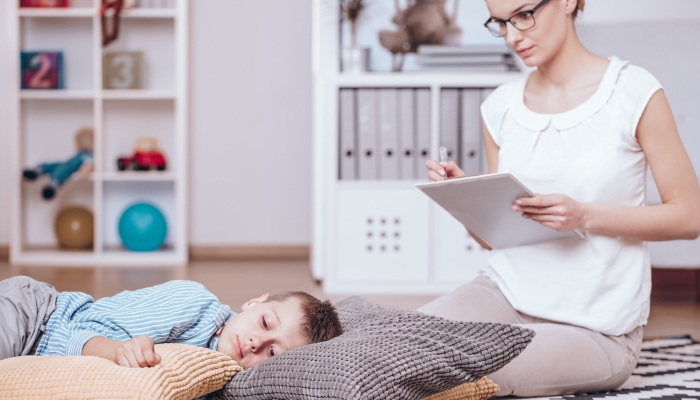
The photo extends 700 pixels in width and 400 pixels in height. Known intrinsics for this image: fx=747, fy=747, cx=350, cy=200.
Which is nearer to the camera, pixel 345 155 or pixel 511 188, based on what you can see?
pixel 511 188

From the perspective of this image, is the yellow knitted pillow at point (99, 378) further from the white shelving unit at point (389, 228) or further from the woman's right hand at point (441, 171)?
the white shelving unit at point (389, 228)

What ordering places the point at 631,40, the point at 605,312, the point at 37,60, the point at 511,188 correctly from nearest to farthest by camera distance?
the point at 511,188, the point at 605,312, the point at 631,40, the point at 37,60

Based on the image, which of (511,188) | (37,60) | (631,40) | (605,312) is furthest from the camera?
(37,60)

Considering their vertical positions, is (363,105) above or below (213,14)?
below

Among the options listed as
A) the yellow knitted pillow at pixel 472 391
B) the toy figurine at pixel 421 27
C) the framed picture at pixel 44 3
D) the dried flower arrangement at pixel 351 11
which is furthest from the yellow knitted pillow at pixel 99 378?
the framed picture at pixel 44 3

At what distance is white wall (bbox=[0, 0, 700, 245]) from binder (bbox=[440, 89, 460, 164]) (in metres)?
1.07

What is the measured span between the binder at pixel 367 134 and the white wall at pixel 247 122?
3.14 feet

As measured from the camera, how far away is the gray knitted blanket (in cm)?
104

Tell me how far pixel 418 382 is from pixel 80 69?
3.32 m

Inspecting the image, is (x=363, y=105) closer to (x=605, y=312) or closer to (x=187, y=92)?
(x=187, y=92)

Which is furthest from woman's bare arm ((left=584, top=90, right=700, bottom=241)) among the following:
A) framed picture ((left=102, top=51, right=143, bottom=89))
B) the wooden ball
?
the wooden ball

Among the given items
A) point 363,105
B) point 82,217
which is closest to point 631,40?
point 363,105

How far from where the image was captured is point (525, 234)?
1.50 metres

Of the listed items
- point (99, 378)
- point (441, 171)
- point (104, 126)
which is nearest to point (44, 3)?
point (104, 126)
